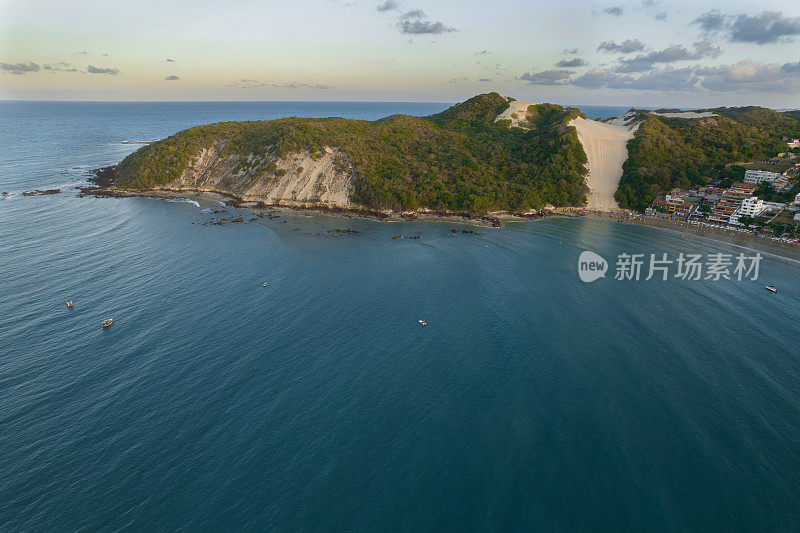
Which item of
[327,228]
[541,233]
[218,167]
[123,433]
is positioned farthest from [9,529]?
[218,167]

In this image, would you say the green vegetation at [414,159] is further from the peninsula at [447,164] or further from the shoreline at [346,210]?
the shoreline at [346,210]

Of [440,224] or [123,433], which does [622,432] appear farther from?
[440,224]

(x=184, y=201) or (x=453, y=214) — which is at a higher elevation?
(x=453, y=214)

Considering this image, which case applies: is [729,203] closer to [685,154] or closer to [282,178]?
[685,154]

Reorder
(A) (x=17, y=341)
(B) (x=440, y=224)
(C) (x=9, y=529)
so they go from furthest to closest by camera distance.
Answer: (B) (x=440, y=224) → (A) (x=17, y=341) → (C) (x=9, y=529)

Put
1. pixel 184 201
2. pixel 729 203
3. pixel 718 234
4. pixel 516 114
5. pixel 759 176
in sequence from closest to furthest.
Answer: pixel 718 234, pixel 729 203, pixel 759 176, pixel 184 201, pixel 516 114

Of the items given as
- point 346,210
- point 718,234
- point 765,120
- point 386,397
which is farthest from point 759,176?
point 386,397

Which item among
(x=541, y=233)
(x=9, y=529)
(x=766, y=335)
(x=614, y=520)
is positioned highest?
(x=541, y=233)
